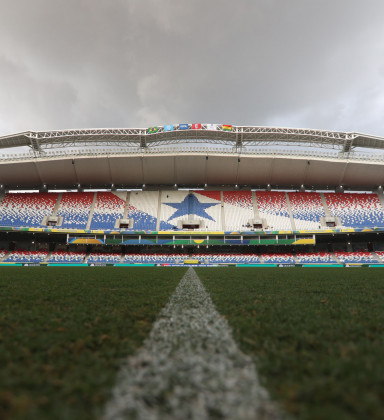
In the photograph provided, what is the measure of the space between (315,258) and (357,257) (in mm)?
4185

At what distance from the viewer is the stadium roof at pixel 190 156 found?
2641 cm

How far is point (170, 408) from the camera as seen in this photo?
0.57 meters

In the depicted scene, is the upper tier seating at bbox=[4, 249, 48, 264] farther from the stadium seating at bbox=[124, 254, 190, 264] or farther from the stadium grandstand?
the stadium seating at bbox=[124, 254, 190, 264]

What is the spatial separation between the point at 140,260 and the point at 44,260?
33.0ft

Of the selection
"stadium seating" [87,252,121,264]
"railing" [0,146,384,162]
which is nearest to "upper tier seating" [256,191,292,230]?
"railing" [0,146,384,162]

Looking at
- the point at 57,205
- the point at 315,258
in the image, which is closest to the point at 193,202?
the point at 315,258

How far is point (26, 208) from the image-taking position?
28.2 meters

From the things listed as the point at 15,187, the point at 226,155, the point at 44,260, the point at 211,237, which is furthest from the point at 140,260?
the point at 15,187

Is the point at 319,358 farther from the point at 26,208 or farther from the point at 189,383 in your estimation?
the point at 26,208

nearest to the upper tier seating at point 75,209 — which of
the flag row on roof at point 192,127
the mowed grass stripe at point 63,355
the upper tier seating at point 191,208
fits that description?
the upper tier seating at point 191,208

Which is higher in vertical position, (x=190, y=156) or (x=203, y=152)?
(x=203, y=152)

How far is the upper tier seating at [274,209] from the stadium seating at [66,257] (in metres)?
21.2

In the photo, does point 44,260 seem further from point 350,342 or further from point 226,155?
point 350,342

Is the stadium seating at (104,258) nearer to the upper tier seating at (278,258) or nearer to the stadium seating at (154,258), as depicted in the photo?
the stadium seating at (154,258)
